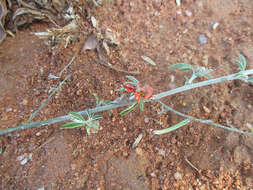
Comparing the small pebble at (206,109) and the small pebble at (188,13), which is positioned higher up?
the small pebble at (188,13)

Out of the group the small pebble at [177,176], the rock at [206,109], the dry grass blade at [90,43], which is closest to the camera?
the small pebble at [177,176]

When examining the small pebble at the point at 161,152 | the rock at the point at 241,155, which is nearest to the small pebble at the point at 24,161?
the small pebble at the point at 161,152

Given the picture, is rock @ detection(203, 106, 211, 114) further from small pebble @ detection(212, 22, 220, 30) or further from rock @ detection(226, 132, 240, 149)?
small pebble @ detection(212, 22, 220, 30)

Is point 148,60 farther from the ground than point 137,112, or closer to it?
farther from the ground

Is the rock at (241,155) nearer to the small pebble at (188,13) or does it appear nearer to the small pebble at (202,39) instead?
the small pebble at (202,39)

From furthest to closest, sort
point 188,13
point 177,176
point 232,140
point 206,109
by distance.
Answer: point 188,13 < point 206,109 < point 232,140 < point 177,176

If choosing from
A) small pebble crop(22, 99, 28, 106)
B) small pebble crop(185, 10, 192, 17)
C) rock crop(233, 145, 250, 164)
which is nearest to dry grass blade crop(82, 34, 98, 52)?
small pebble crop(22, 99, 28, 106)

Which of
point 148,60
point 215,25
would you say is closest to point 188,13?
point 215,25

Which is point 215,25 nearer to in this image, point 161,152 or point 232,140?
point 232,140
